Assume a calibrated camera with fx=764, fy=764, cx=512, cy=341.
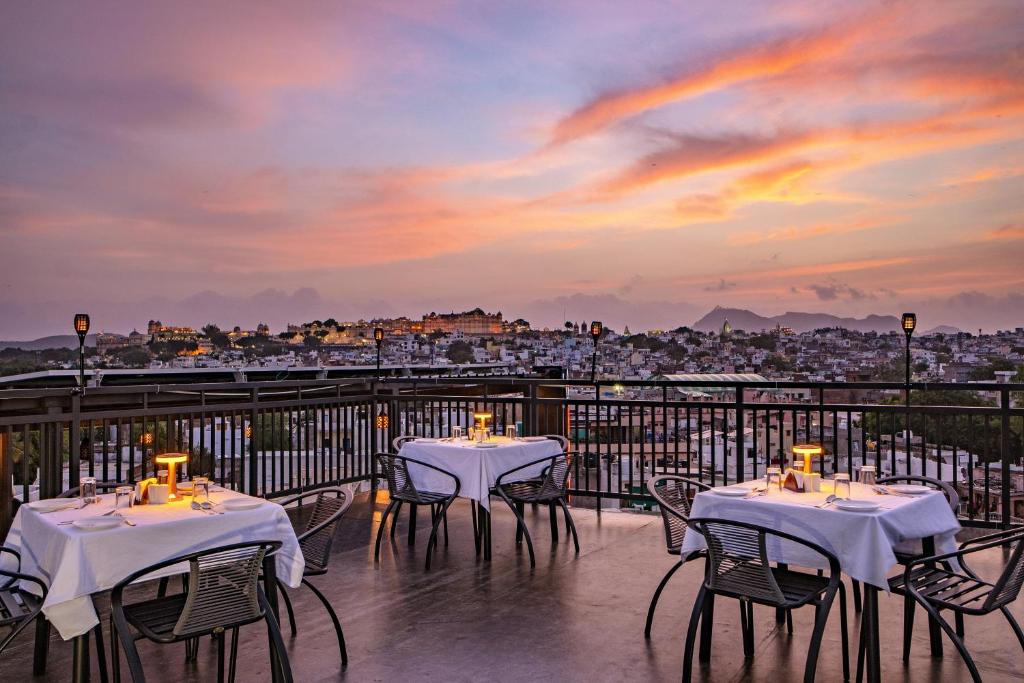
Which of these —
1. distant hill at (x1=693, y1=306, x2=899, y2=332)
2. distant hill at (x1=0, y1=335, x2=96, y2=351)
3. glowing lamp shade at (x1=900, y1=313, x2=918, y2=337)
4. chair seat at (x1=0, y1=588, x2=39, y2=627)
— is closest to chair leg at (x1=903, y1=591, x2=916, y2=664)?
chair seat at (x1=0, y1=588, x2=39, y2=627)

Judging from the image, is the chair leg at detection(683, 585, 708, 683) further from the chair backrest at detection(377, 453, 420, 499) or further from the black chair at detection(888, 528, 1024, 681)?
the chair backrest at detection(377, 453, 420, 499)

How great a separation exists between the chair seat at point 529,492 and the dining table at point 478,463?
0.08 metres

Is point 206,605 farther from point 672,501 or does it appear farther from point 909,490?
point 909,490

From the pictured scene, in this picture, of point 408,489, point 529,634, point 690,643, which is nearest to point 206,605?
point 529,634

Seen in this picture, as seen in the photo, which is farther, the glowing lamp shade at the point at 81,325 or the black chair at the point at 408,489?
the glowing lamp shade at the point at 81,325

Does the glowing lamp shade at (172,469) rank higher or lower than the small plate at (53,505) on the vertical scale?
higher

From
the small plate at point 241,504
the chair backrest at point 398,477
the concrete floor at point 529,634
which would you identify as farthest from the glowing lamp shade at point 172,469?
the chair backrest at point 398,477

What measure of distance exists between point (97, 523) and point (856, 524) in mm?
3396

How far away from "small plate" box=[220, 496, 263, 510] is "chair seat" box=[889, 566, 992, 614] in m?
3.03

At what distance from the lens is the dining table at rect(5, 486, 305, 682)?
316 cm

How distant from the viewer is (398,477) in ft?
20.7

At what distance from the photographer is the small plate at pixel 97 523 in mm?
3281

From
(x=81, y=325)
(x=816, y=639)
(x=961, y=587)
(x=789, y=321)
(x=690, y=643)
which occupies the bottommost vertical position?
(x=690, y=643)

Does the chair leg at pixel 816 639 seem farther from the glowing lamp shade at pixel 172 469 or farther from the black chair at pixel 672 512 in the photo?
the glowing lamp shade at pixel 172 469
